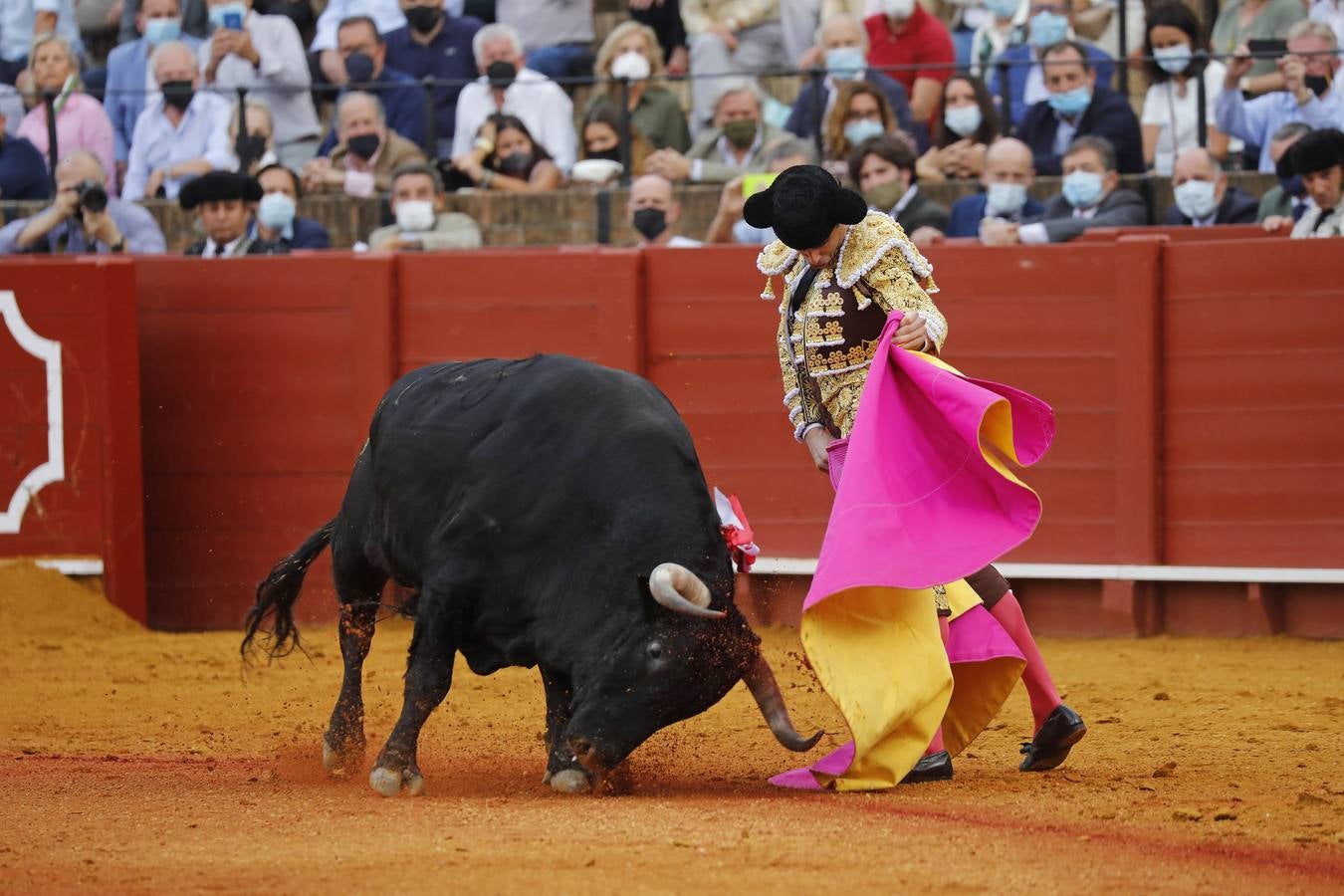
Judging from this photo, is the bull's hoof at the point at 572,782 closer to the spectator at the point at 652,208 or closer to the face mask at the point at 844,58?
the spectator at the point at 652,208

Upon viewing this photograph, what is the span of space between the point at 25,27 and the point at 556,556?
25.8ft

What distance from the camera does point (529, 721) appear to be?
568 centimetres

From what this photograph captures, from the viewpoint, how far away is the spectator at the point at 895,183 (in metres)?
7.73

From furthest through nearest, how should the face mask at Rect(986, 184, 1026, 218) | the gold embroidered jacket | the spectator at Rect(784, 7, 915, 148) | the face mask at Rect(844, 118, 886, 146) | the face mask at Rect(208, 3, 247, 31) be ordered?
the face mask at Rect(208, 3, 247, 31) → the spectator at Rect(784, 7, 915, 148) → the face mask at Rect(844, 118, 886, 146) → the face mask at Rect(986, 184, 1026, 218) → the gold embroidered jacket

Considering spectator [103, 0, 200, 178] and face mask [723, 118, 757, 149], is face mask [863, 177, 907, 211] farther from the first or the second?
spectator [103, 0, 200, 178]

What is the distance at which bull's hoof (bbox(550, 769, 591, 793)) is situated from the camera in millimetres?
4258

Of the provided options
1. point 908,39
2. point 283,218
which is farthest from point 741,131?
point 283,218

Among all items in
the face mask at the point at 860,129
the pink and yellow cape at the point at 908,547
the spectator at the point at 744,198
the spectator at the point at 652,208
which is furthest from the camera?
the face mask at the point at 860,129

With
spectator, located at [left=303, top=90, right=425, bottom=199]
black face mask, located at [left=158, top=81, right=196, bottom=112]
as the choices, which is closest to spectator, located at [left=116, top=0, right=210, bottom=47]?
black face mask, located at [left=158, top=81, right=196, bottom=112]

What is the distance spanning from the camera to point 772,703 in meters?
4.15

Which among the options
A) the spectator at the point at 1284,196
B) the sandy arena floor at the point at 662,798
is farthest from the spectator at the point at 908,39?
the sandy arena floor at the point at 662,798

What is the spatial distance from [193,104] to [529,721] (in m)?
5.01

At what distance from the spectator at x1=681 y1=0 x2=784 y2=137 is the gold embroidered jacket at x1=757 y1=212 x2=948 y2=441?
4968 millimetres

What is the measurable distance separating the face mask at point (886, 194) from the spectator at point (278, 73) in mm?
3308
